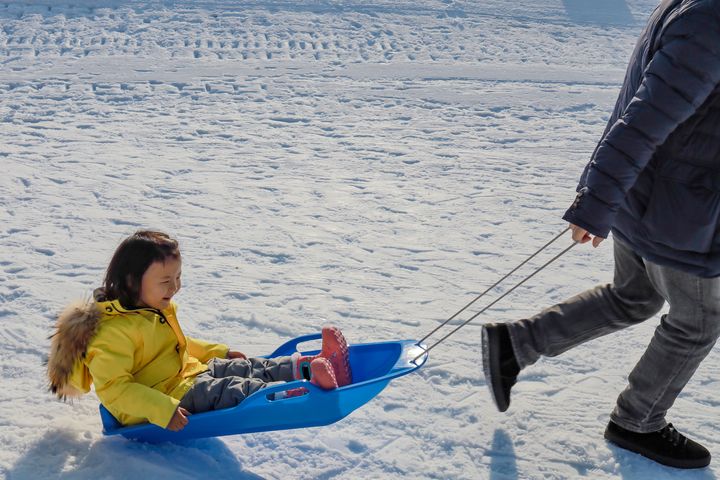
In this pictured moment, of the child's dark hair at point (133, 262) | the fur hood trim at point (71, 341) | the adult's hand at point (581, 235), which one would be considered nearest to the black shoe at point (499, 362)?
the adult's hand at point (581, 235)

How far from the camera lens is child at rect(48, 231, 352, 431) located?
2.41 meters

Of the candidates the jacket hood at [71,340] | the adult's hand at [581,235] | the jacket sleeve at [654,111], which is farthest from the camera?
the jacket hood at [71,340]

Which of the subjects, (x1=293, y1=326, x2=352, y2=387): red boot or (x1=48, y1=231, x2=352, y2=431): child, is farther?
(x1=293, y1=326, x2=352, y2=387): red boot

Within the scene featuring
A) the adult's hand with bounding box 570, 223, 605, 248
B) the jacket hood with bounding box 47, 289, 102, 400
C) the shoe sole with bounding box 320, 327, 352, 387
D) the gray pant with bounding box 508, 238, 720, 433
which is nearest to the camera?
the adult's hand with bounding box 570, 223, 605, 248

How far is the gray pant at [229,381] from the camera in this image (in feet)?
8.24

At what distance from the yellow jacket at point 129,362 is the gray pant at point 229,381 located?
0.13 ft

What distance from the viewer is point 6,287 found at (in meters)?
3.49

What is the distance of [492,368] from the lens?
2.64m

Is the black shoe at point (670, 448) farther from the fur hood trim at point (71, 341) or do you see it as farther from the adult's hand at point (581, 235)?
the fur hood trim at point (71, 341)

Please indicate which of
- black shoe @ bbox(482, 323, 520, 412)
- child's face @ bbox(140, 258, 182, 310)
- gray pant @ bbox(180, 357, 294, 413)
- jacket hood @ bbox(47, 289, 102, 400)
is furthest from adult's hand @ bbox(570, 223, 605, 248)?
jacket hood @ bbox(47, 289, 102, 400)

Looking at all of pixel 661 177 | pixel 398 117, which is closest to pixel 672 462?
pixel 661 177

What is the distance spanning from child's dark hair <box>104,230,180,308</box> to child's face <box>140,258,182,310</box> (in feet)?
0.04

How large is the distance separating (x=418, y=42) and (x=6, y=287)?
13.8 feet

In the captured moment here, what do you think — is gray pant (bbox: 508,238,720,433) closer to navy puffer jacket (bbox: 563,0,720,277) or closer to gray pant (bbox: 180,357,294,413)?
navy puffer jacket (bbox: 563,0,720,277)
